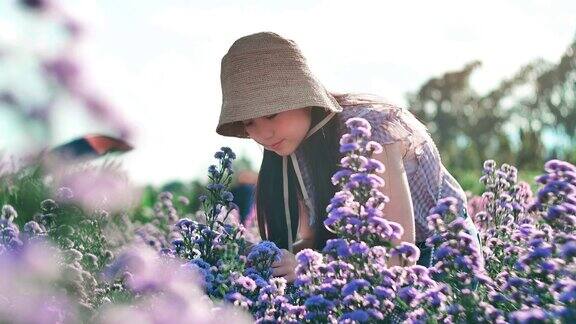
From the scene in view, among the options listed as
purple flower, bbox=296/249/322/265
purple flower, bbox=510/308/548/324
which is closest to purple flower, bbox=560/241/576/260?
purple flower, bbox=510/308/548/324

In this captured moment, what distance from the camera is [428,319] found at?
2473 mm

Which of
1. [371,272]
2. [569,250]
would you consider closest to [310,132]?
[371,272]

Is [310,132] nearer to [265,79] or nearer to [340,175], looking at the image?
[265,79]

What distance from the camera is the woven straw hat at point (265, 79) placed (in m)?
3.64

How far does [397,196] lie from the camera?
3.43 metres

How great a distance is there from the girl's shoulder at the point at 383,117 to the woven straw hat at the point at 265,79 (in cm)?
12

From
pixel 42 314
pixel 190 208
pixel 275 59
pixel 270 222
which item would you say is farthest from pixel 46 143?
pixel 190 208

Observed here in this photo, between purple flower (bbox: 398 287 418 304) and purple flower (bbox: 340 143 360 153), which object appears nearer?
purple flower (bbox: 398 287 418 304)

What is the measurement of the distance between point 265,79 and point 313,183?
48 cm

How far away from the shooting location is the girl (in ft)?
11.7

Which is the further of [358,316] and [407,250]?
[407,250]

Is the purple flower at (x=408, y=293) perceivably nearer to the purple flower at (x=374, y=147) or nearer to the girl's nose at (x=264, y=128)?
the purple flower at (x=374, y=147)

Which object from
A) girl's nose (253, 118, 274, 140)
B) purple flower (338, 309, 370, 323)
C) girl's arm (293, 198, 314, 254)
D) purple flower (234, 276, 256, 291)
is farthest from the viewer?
girl's arm (293, 198, 314, 254)

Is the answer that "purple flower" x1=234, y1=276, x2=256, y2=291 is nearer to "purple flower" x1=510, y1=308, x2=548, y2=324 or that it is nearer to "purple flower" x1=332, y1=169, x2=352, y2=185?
"purple flower" x1=332, y1=169, x2=352, y2=185
